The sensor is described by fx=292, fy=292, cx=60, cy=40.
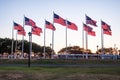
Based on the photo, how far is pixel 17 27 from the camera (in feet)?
261

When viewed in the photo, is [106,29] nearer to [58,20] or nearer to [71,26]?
[71,26]

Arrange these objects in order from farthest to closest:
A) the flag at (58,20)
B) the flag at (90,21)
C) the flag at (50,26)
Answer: the flag at (50,26) → the flag at (58,20) → the flag at (90,21)

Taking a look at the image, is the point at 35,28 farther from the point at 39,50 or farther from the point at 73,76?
the point at 39,50

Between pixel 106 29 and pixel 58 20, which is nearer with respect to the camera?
pixel 58 20

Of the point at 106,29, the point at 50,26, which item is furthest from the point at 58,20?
the point at 106,29

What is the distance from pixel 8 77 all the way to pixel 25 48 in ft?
394

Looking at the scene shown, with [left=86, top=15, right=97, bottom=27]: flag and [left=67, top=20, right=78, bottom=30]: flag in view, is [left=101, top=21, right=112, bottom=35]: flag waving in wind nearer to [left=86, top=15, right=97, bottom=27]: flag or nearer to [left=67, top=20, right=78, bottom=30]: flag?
[left=86, top=15, right=97, bottom=27]: flag

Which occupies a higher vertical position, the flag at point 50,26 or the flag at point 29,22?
the flag at point 29,22

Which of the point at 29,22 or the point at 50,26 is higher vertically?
the point at 29,22

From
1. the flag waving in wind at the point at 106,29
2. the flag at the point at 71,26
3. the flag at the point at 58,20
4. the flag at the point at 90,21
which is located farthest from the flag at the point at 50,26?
the flag waving in wind at the point at 106,29

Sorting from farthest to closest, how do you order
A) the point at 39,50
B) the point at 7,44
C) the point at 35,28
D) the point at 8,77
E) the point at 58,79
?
the point at 39,50, the point at 7,44, the point at 35,28, the point at 8,77, the point at 58,79

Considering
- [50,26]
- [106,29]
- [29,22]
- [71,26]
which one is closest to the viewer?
[71,26]

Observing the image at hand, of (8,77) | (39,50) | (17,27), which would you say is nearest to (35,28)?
(17,27)

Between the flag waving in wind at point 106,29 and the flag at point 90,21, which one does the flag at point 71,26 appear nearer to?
the flag at point 90,21
